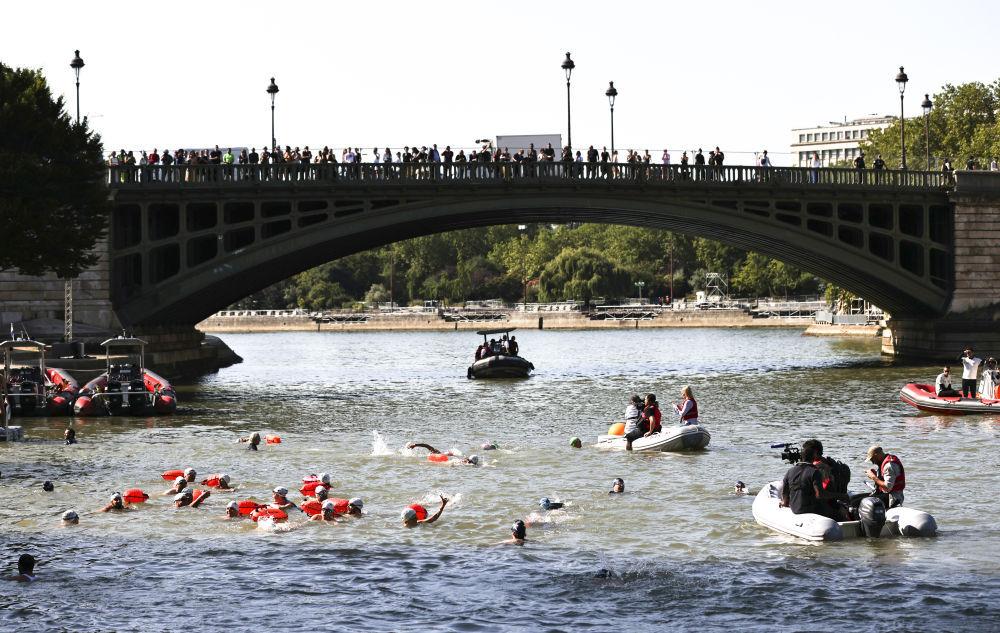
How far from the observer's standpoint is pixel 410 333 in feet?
575

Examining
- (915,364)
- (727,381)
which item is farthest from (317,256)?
(915,364)

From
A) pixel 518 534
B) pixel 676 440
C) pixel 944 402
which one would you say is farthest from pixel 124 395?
pixel 518 534

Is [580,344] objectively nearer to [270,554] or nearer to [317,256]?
[317,256]

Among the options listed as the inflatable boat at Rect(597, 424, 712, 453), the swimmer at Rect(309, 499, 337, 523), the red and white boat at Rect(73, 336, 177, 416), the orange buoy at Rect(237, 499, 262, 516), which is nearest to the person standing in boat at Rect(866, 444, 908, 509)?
the swimmer at Rect(309, 499, 337, 523)

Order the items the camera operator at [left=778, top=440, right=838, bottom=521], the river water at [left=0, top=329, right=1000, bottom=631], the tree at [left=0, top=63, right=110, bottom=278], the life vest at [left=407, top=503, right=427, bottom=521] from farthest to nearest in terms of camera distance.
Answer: the tree at [left=0, top=63, right=110, bottom=278] < the life vest at [left=407, top=503, right=427, bottom=521] < the camera operator at [left=778, top=440, right=838, bottom=521] < the river water at [left=0, top=329, right=1000, bottom=631]

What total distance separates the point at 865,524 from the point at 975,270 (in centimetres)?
5051

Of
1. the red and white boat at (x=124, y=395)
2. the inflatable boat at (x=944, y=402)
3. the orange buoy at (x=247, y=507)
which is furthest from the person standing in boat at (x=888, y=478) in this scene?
the red and white boat at (x=124, y=395)

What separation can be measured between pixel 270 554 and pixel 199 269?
1583 inches

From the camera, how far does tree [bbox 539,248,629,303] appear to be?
186m

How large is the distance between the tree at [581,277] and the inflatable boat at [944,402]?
439ft

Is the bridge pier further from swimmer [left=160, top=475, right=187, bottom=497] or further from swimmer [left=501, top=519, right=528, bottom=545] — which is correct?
swimmer [left=501, top=519, right=528, bottom=545]

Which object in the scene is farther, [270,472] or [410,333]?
[410,333]

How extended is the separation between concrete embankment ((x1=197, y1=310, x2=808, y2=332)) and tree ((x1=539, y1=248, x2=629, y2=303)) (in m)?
9.35

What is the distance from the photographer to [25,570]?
24500 mm
